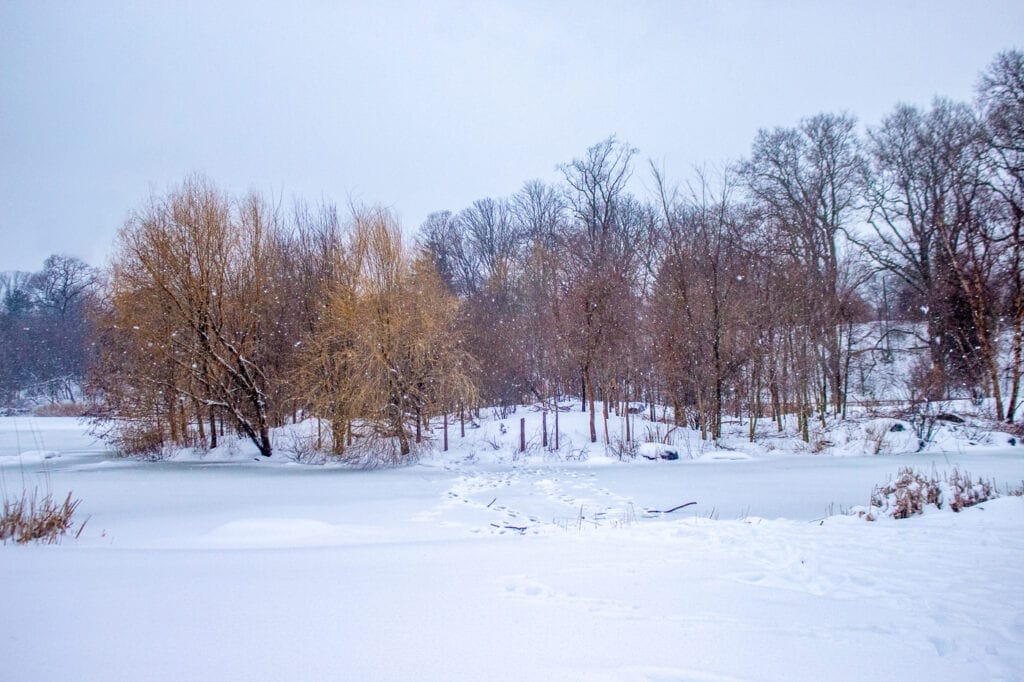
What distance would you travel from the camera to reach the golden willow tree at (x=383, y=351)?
1655 centimetres

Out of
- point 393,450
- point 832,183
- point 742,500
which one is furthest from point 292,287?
point 832,183

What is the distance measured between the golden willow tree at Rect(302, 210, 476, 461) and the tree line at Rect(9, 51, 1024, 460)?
0.21 ft

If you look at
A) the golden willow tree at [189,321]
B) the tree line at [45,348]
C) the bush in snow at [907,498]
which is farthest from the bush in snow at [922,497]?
the tree line at [45,348]

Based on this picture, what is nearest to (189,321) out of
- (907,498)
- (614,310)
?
(614,310)

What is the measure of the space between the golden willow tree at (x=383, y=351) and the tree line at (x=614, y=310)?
6 centimetres

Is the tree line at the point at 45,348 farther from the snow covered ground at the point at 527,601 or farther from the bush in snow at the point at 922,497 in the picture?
the bush in snow at the point at 922,497

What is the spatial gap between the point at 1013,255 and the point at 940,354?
4032 mm

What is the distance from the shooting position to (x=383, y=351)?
16875 millimetres

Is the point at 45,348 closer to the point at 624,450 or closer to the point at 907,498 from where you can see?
the point at 624,450

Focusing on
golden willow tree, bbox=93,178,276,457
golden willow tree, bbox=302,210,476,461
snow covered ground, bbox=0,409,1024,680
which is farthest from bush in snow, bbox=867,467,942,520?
golden willow tree, bbox=93,178,276,457

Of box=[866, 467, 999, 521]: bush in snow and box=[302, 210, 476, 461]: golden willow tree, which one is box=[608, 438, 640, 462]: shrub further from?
box=[866, 467, 999, 521]: bush in snow

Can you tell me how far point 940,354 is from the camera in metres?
20.3

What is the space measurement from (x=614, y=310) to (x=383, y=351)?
7976mm

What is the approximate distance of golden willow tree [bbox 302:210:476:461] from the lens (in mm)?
16547
